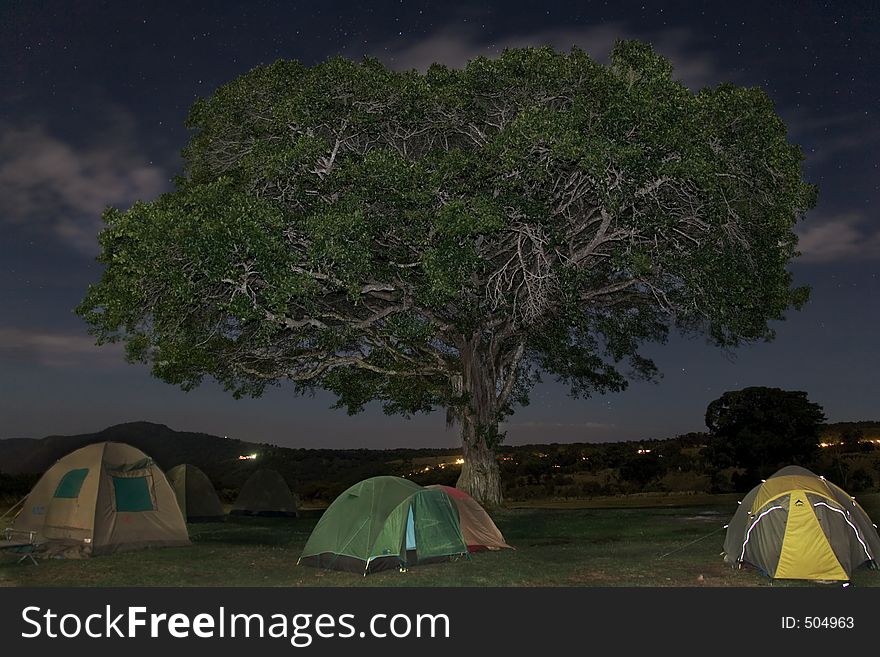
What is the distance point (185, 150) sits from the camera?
2616cm

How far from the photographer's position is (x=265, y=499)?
92.6 ft

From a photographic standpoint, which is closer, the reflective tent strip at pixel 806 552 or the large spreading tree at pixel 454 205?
the reflective tent strip at pixel 806 552

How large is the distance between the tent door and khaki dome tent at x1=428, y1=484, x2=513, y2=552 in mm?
1508

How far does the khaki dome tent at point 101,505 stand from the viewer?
53.3 feet

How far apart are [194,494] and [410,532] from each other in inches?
523

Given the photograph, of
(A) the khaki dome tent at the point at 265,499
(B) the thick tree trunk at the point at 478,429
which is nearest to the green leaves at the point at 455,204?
(B) the thick tree trunk at the point at 478,429

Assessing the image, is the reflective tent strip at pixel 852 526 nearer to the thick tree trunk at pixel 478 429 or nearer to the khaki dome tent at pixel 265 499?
the thick tree trunk at pixel 478 429

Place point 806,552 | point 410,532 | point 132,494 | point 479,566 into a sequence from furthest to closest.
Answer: point 132,494
point 410,532
point 479,566
point 806,552

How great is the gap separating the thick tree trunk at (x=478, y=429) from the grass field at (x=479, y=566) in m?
5.20

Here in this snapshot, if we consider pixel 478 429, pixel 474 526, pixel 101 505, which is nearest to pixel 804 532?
pixel 474 526

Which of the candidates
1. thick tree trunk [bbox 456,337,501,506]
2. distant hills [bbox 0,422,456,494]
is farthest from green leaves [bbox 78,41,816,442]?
distant hills [bbox 0,422,456,494]

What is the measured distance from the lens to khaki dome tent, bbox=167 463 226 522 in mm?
25172

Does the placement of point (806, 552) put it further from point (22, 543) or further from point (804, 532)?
point (22, 543)
